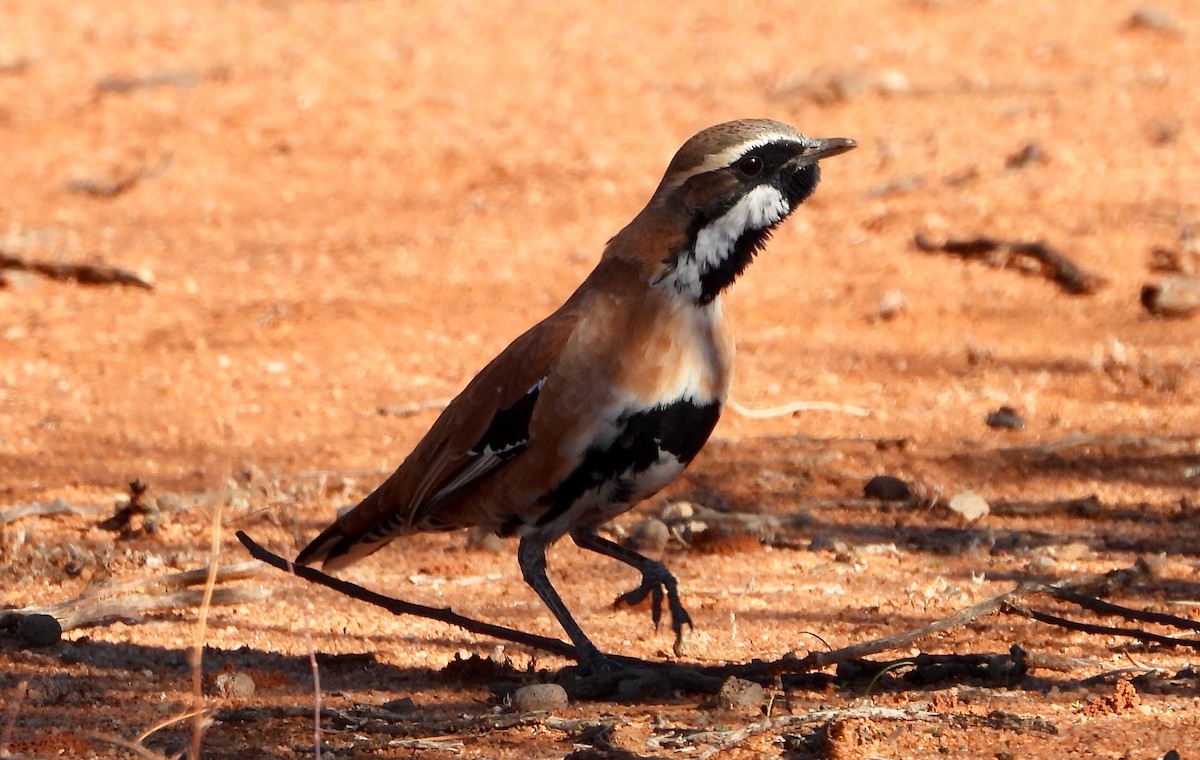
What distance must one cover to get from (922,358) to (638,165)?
3861mm

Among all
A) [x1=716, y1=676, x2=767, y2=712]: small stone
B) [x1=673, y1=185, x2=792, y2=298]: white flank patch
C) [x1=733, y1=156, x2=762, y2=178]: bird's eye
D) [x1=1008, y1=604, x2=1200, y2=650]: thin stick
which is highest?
[x1=733, y1=156, x2=762, y2=178]: bird's eye

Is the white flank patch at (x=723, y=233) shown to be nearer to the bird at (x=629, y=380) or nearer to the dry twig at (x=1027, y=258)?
the bird at (x=629, y=380)

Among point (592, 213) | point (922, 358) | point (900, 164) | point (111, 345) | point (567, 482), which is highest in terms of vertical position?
point (900, 164)

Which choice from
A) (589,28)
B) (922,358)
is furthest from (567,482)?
(589,28)

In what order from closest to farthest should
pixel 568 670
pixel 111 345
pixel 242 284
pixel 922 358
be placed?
pixel 568 670, pixel 922 358, pixel 111 345, pixel 242 284

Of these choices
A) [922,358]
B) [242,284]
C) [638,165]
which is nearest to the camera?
[922,358]

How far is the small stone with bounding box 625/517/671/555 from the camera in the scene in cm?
588

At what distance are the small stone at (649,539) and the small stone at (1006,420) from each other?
5.83 ft

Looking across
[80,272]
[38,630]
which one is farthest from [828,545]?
[80,272]

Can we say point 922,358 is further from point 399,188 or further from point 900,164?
point 399,188

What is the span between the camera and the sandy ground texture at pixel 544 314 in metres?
4.28

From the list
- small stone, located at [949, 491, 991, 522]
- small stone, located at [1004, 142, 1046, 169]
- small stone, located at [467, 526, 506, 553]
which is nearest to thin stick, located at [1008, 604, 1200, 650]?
small stone, located at [949, 491, 991, 522]

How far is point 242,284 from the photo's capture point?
32.0 feet

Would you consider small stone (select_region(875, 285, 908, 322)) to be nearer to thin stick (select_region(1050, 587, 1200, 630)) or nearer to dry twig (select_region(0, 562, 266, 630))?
dry twig (select_region(0, 562, 266, 630))
